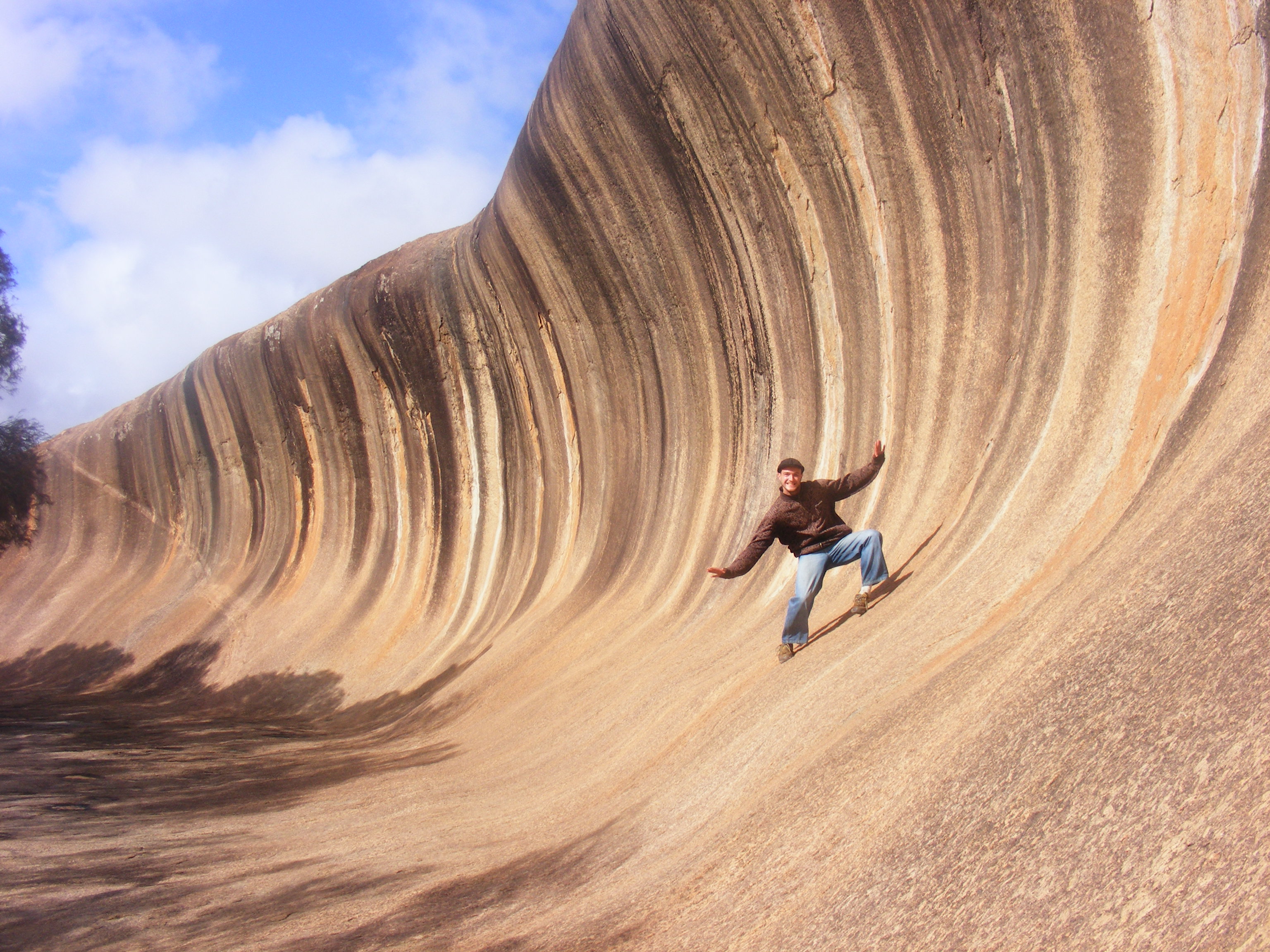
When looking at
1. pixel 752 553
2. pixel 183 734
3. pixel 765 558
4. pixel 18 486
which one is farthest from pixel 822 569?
pixel 18 486

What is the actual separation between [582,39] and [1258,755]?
7432mm

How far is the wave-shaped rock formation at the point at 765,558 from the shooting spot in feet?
8.27

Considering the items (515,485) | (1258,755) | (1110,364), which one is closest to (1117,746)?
(1258,755)

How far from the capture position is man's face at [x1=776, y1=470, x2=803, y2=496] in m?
4.34

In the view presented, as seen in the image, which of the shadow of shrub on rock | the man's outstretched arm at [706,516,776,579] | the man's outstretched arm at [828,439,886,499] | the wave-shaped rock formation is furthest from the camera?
the shadow of shrub on rock

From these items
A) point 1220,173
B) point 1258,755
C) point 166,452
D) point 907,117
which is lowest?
point 1258,755

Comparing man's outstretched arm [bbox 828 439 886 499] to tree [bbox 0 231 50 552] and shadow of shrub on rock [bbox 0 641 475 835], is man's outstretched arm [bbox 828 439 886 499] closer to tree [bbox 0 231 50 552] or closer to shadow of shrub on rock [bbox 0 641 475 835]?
shadow of shrub on rock [bbox 0 641 475 835]

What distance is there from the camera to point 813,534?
14.6 feet

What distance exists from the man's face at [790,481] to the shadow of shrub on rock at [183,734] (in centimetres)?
338

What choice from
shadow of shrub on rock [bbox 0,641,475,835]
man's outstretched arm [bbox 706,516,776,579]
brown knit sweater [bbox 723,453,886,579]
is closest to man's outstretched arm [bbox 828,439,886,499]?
brown knit sweater [bbox 723,453,886,579]

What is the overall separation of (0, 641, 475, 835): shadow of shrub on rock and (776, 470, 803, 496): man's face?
3.38 m

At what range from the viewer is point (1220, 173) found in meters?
4.32

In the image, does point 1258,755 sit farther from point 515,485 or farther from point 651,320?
point 515,485

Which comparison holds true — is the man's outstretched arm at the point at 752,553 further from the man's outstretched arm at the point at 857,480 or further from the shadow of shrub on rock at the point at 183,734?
the shadow of shrub on rock at the point at 183,734
